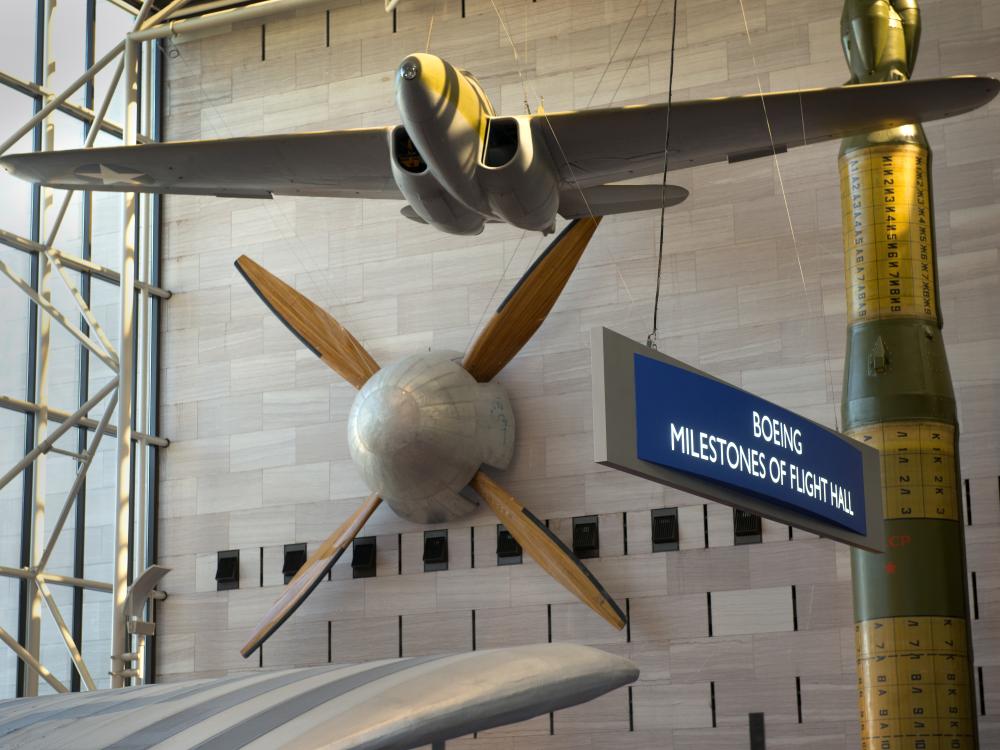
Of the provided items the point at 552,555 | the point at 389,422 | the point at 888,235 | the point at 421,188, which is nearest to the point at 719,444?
the point at 421,188

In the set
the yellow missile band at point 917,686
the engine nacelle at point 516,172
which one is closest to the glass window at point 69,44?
the engine nacelle at point 516,172

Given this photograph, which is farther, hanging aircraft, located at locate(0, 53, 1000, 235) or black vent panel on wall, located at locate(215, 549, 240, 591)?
black vent panel on wall, located at locate(215, 549, 240, 591)

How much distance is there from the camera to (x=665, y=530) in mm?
14852

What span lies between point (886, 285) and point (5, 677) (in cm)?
1100

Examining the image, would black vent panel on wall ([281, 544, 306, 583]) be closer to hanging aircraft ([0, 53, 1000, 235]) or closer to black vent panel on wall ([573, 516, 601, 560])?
black vent panel on wall ([573, 516, 601, 560])

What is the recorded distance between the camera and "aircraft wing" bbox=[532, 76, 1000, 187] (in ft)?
34.3

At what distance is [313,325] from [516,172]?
5.60m

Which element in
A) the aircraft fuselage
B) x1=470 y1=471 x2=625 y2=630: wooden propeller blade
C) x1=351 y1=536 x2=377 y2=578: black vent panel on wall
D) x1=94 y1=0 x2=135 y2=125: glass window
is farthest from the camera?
x1=94 y1=0 x2=135 y2=125: glass window

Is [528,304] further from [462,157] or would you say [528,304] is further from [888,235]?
[462,157]

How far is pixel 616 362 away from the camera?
565cm

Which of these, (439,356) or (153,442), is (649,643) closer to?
(439,356)

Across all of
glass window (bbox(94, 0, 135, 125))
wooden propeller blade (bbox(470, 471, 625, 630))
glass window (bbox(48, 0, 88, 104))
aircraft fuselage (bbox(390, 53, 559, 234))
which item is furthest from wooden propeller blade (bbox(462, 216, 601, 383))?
glass window (bbox(48, 0, 88, 104))

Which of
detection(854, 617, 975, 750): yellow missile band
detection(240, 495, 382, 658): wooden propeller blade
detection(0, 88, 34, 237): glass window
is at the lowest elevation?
detection(854, 617, 975, 750): yellow missile band

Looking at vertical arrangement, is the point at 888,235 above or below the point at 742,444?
above
